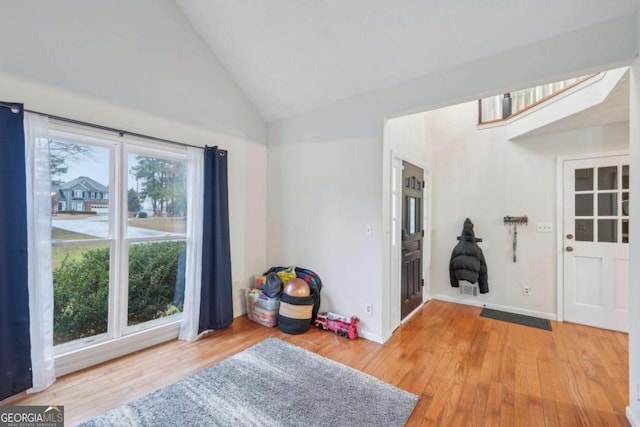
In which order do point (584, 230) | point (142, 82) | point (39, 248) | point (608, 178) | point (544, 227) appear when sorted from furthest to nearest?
1. point (544, 227)
2. point (584, 230)
3. point (608, 178)
4. point (142, 82)
5. point (39, 248)

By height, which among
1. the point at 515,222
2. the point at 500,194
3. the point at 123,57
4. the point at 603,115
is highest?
the point at 123,57

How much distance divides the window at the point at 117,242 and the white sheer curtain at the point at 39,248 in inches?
7.4

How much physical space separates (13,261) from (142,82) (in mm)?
1770

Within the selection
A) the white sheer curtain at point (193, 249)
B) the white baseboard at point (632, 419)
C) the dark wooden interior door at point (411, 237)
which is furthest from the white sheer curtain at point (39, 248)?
the white baseboard at point (632, 419)

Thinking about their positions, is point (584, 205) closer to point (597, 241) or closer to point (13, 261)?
point (597, 241)

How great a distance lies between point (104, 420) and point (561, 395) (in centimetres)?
315

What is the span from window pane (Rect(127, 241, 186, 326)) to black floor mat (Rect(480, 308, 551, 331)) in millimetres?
3804

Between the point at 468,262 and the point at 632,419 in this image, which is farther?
→ the point at 468,262

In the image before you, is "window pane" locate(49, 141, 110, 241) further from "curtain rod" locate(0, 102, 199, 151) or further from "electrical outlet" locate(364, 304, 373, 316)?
"electrical outlet" locate(364, 304, 373, 316)

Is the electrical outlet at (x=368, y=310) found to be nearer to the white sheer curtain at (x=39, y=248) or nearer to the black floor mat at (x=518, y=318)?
the black floor mat at (x=518, y=318)

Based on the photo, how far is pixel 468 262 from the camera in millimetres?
3775

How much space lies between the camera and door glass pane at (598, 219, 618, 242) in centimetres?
305

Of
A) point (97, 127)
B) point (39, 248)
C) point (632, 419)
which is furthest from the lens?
point (97, 127)

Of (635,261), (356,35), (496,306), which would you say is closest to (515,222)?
(496,306)
